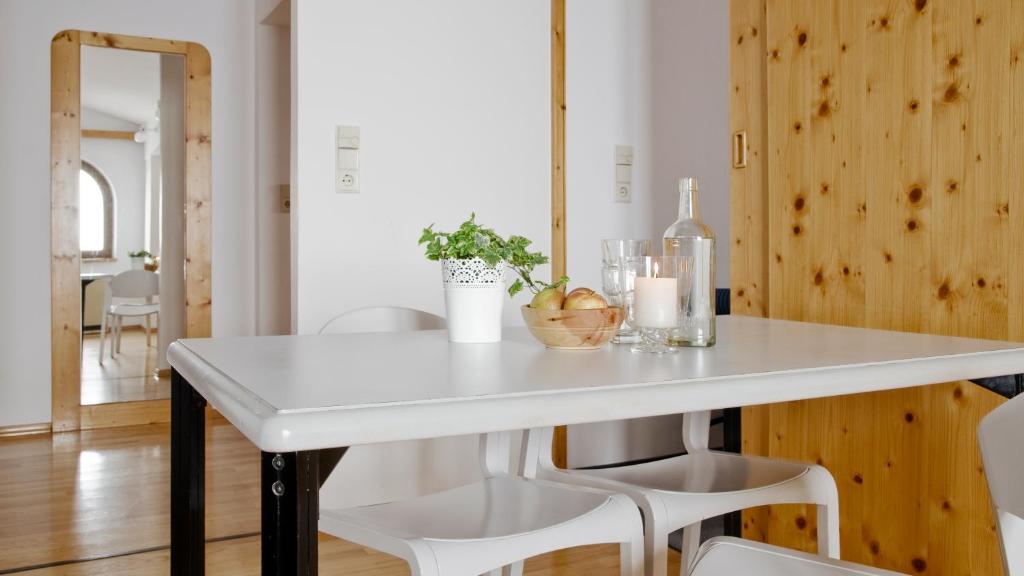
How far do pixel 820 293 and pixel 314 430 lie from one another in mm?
1549

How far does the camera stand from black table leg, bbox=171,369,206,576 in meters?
1.41

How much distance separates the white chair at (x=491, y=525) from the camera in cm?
116

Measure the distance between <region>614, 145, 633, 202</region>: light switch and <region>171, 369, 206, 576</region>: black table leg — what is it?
7.79 ft

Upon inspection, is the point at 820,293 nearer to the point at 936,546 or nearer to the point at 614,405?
the point at 936,546

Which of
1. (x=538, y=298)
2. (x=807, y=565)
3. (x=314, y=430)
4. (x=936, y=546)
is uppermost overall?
(x=538, y=298)

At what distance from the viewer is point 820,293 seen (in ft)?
6.87

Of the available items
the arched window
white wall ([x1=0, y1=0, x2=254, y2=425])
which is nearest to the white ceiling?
white wall ([x1=0, y1=0, x2=254, y2=425])

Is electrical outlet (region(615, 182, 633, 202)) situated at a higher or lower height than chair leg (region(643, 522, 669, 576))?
higher

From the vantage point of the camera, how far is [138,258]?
15.4 feet

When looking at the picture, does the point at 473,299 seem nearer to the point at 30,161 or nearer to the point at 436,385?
the point at 436,385

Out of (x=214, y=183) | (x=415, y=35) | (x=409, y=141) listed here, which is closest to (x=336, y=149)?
(x=409, y=141)

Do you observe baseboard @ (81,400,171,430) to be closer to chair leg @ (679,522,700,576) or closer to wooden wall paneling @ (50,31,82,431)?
wooden wall paneling @ (50,31,82,431)

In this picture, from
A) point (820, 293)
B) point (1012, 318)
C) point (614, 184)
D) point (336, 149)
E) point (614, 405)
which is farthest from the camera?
point (614, 184)

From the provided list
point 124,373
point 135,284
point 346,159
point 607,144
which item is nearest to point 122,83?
point 135,284
